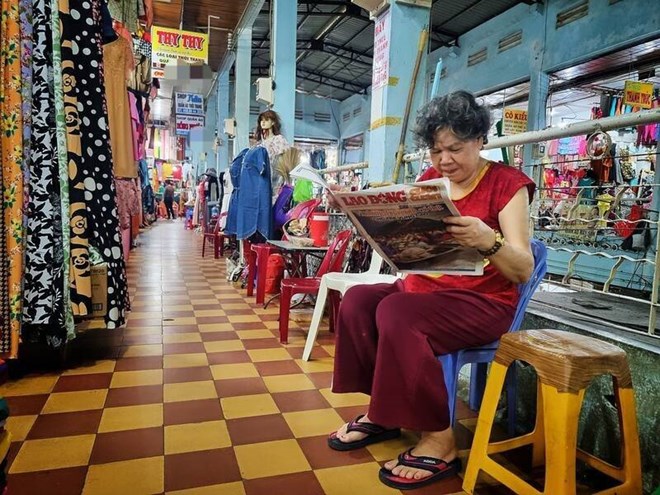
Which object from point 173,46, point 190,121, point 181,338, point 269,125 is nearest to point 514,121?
point 269,125

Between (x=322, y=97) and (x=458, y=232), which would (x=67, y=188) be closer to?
(x=458, y=232)

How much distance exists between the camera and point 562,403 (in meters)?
1.28

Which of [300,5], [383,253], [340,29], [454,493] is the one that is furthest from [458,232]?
[340,29]

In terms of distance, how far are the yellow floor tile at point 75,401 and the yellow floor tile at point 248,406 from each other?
1.83ft

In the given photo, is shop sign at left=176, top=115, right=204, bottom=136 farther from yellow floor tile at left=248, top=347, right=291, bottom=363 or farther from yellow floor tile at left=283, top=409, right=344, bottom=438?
yellow floor tile at left=283, top=409, right=344, bottom=438

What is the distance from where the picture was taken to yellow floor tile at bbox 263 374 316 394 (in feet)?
7.84

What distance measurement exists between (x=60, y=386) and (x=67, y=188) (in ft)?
3.20

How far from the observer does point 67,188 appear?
2.38 m

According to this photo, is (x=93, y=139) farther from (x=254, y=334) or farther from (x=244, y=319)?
(x=244, y=319)

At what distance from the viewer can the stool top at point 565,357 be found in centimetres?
129

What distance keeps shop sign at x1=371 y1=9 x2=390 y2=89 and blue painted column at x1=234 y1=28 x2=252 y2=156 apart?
5.18 m

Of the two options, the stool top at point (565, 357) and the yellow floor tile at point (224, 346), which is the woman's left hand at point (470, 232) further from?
the yellow floor tile at point (224, 346)

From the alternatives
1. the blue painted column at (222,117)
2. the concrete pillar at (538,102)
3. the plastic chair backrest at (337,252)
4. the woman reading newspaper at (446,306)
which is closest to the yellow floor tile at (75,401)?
the woman reading newspaper at (446,306)

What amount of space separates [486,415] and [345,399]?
941mm
